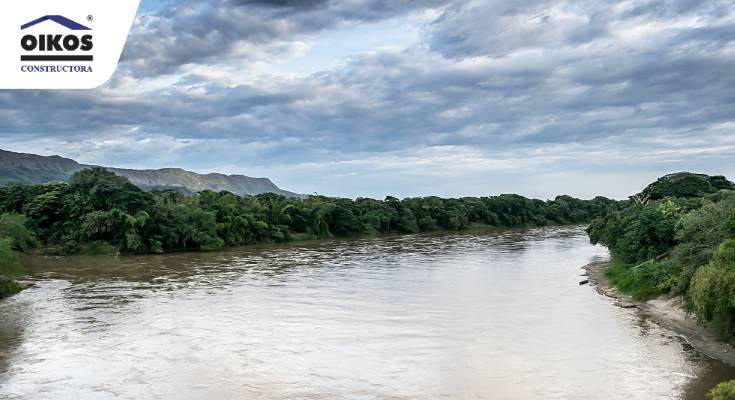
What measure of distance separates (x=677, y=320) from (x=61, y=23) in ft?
68.6

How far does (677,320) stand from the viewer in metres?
21.1

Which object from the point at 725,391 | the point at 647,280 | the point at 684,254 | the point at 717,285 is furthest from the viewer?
the point at 647,280

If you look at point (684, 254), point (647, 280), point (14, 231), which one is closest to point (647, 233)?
point (647, 280)

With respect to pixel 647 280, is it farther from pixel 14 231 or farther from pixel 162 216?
pixel 162 216

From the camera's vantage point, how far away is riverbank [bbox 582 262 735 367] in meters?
17.4

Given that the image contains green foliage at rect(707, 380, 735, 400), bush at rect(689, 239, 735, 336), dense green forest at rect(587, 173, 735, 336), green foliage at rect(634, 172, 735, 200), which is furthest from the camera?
green foliage at rect(634, 172, 735, 200)

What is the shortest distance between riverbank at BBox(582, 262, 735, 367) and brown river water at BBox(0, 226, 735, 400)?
48 centimetres

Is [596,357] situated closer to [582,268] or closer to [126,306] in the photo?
[126,306]

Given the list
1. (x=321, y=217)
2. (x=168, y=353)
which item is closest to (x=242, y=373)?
(x=168, y=353)

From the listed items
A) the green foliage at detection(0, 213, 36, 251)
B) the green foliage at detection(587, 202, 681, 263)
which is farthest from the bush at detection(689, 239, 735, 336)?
the green foliage at detection(0, 213, 36, 251)

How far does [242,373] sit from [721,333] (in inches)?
544

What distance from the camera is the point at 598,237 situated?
137ft

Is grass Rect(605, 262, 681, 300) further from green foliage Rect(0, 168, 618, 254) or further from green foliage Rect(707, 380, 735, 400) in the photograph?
green foliage Rect(0, 168, 618, 254)

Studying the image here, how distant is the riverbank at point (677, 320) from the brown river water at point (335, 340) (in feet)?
1.58
